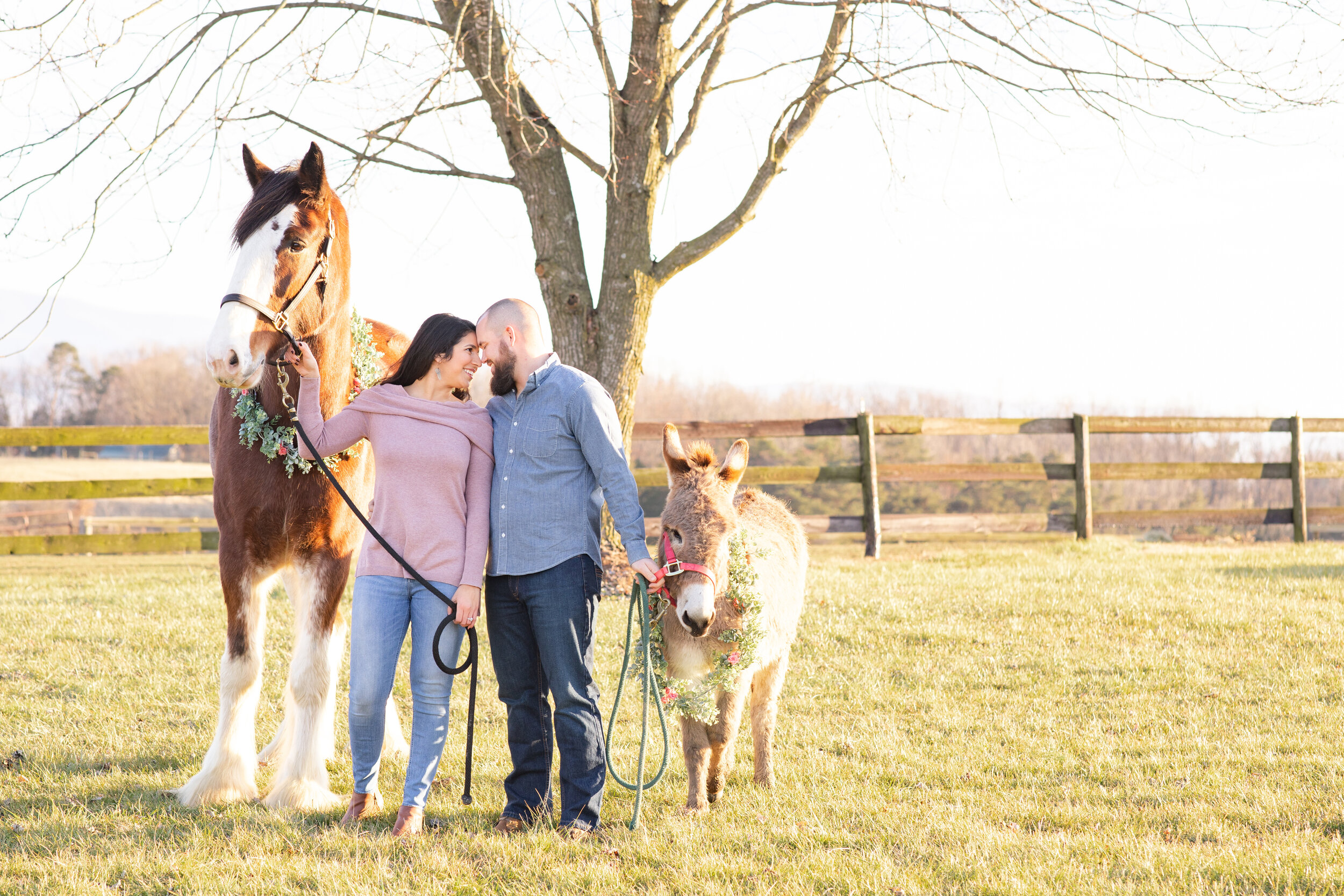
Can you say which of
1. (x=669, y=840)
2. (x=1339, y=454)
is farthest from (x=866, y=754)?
(x=1339, y=454)

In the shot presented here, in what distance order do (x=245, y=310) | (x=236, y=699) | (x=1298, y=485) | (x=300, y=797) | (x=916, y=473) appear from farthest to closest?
(x=1298, y=485) < (x=916, y=473) < (x=236, y=699) < (x=300, y=797) < (x=245, y=310)

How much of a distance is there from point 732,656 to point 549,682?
2.50 ft

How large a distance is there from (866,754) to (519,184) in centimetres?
638

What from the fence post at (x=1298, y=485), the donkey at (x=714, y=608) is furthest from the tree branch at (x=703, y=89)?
the fence post at (x=1298, y=485)

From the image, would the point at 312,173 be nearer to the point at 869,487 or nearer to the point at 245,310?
the point at 245,310

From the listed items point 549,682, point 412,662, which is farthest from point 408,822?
point 549,682

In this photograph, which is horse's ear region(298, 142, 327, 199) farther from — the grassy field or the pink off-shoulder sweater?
the grassy field

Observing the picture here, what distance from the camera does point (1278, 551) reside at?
12.1 meters

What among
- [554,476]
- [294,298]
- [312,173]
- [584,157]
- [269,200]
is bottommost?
[554,476]

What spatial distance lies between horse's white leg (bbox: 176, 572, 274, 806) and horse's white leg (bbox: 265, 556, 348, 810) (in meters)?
0.17

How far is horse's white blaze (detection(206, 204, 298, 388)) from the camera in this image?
3367 mm

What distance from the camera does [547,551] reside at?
11.9 ft

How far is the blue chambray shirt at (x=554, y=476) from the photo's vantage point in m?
3.64

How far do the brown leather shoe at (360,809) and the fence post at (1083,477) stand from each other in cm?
1168
